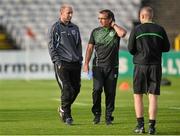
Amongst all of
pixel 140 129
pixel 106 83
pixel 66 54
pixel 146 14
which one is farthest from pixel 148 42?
pixel 66 54

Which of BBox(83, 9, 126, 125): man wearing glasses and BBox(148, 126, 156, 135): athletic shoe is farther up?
BBox(83, 9, 126, 125): man wearing glasses

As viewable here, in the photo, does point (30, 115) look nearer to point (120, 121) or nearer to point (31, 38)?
point (120, 121)

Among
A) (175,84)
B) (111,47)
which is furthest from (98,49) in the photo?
(175,84)

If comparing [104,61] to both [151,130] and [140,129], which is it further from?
[151,130]

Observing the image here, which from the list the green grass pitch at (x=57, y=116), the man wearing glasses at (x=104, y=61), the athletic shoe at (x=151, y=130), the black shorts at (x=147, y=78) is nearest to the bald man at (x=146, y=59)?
the black shorts at (x=147, y=78)

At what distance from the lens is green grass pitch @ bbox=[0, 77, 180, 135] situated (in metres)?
13.9

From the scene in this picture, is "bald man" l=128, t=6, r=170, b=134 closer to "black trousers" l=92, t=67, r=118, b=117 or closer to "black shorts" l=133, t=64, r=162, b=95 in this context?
"black shorts" l=133, t=64, r=162, b=95

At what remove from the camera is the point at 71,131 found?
13820 mm

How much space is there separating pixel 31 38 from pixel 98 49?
27.1m

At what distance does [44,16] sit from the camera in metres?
44.2

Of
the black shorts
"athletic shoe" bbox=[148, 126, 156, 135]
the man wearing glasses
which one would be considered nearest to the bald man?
the black shorts

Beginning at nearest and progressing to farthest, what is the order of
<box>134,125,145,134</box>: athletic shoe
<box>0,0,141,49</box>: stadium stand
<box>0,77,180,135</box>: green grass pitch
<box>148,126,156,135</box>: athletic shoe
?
1. <box>148,126,156,135</box>: athletic shoe
2. <box>134,125,145,134</box>: athletic shoe
3. <box>0,77,180,135</box>: green grass pitch
4. <box>0,0,141,49</box>: stadium stand

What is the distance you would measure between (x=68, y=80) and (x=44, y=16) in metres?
29.1

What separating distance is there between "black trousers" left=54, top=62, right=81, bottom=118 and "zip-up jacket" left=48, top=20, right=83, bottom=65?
12 cm
